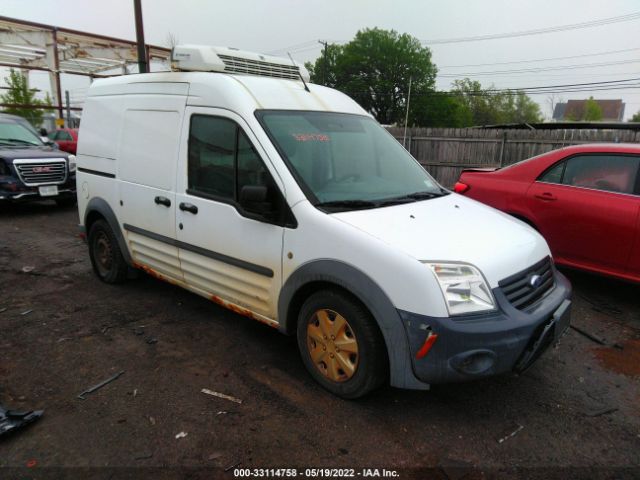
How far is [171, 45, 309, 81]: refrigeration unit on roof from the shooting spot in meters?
3.79

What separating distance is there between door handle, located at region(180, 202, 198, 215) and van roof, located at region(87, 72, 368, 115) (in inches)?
31.3

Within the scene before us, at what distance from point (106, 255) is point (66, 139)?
1463 cm

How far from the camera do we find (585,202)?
15.5ft

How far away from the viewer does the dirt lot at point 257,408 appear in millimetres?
2492

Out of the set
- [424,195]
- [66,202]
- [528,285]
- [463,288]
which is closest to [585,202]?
[424,195]

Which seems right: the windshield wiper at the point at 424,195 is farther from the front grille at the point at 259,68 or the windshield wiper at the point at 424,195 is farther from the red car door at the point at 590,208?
the red car door at the point at 590,208

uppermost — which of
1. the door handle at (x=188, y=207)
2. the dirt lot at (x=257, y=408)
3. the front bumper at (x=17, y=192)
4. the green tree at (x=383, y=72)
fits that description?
the green tree at (x=383, y=72)

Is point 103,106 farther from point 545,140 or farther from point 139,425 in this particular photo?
point 545,140

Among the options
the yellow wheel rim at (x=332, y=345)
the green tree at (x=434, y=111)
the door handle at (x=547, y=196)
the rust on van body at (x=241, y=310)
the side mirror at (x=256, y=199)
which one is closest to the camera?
the yellow wheel rim at (x=332, y=345)

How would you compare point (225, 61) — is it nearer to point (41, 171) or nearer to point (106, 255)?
point (106, 255)

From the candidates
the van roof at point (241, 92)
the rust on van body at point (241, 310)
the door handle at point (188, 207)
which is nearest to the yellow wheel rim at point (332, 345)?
the rust on van body at point (241, 310)

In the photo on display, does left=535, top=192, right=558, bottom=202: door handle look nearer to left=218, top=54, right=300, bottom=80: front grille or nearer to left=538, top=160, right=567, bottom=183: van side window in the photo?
left=538, top=160, right=567, bottom=183: van side window

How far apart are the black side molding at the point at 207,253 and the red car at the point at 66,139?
46.9 ft

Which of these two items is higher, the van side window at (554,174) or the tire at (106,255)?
the van side window at (554,174)
